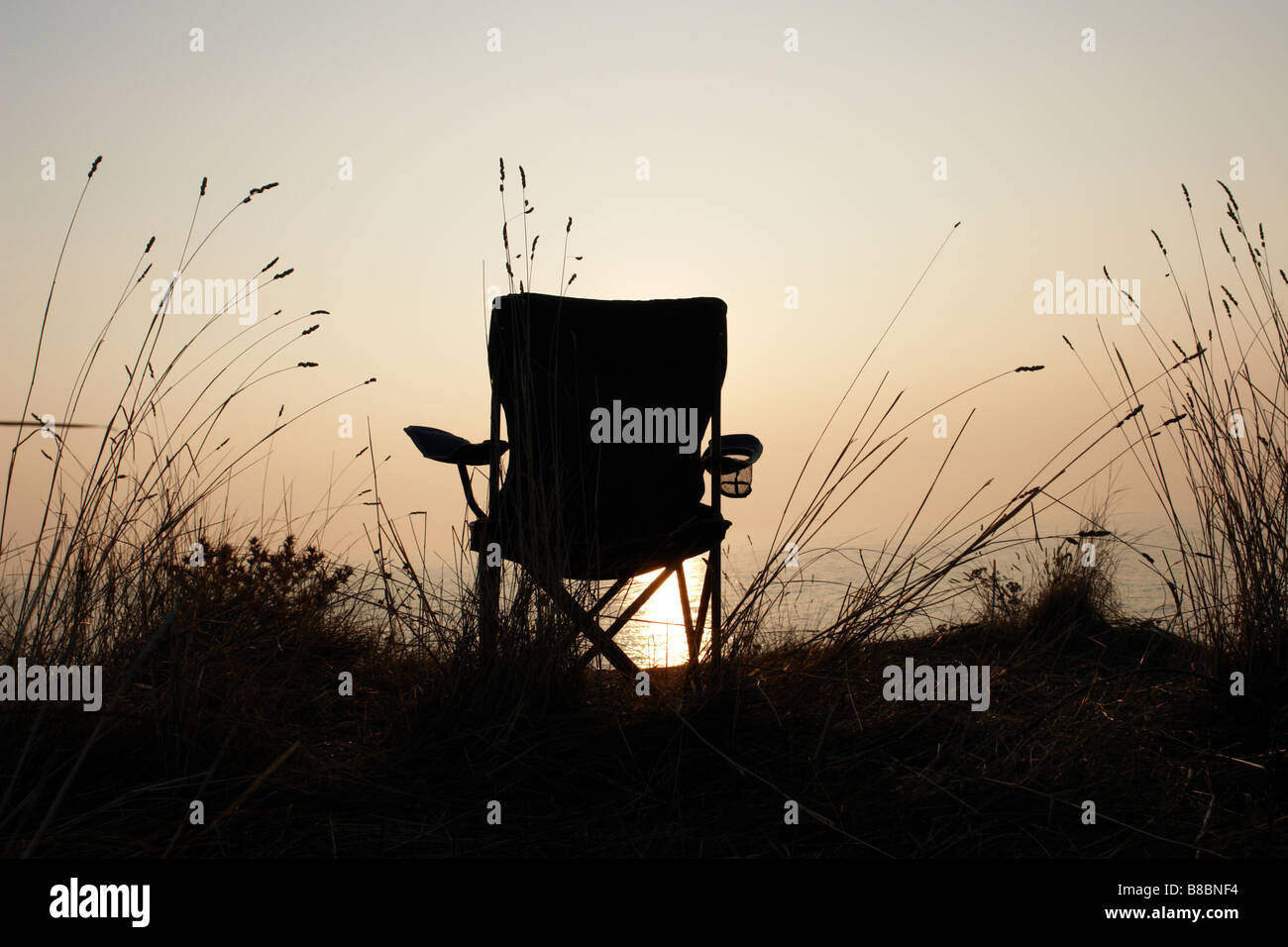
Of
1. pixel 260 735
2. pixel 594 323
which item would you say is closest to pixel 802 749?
pixel 260 735

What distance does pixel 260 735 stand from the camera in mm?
1716

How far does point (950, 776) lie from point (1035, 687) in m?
0.55

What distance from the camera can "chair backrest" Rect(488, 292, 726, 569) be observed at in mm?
2396

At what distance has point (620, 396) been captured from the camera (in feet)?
8.45

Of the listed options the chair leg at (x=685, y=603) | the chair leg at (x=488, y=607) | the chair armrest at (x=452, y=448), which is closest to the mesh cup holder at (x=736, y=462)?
the chair leg at (x=685, y=603)

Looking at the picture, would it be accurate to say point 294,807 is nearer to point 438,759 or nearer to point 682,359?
point 438,759

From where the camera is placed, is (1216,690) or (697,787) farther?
(1216,690)

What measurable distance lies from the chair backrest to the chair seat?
0.03m

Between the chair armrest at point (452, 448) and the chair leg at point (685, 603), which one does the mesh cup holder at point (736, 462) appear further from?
the chair armrest at point (452, 448)

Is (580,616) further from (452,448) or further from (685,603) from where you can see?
(452,448)

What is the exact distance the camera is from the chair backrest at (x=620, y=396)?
2396 millimetres

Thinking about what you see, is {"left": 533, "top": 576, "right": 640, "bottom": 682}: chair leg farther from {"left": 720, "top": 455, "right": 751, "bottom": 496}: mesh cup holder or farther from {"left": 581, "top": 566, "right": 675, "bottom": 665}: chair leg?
{"left": 720, "top": 455, "right": 751, "bottom": 496}: mesh cup holder

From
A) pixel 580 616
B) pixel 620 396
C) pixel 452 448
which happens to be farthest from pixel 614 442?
pixel 580 616

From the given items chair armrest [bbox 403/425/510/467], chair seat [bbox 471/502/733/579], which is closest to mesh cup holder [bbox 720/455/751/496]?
chair seat [bbox 471/502/733/579]
